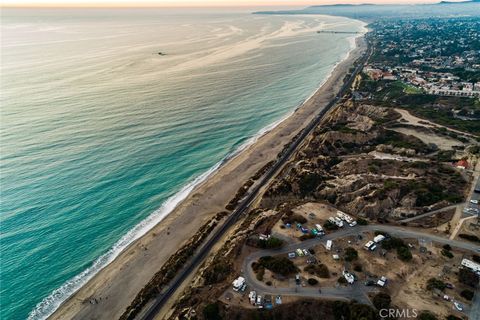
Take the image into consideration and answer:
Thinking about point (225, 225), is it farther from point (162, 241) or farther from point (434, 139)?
point (434, 139)

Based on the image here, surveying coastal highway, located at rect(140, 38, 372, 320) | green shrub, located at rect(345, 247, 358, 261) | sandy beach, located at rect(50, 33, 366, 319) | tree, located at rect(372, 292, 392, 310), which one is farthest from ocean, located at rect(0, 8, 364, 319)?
tree, located at rect(372, 292, 392, 310)

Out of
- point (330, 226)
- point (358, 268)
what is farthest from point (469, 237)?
point (330, 226)

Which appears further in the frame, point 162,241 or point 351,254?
point 162,241

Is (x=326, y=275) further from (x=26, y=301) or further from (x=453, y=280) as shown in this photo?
(x=26, y=301)

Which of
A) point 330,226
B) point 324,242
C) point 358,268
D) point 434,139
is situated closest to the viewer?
point 358,268

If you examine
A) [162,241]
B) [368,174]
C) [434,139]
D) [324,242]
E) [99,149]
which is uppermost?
[99,149]

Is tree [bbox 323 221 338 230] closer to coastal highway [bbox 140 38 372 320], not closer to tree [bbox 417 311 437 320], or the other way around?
tree [bbox 417 311 437 320]
